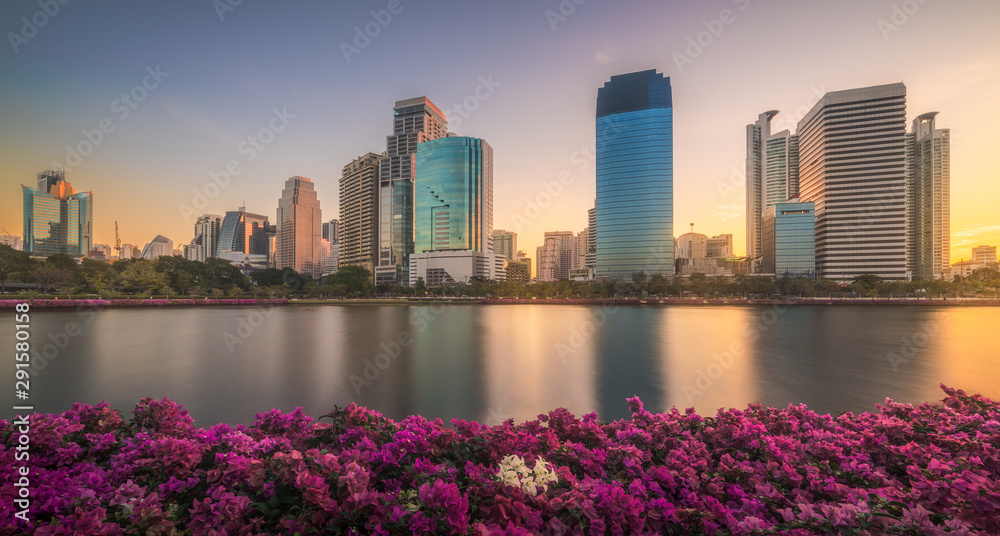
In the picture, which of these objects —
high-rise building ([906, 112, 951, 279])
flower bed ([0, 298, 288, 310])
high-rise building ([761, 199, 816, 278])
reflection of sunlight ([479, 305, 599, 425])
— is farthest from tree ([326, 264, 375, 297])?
high-rise building ([906, 112, 951, 279])

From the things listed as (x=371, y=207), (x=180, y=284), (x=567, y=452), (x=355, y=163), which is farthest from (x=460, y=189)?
(x=567, y=452)

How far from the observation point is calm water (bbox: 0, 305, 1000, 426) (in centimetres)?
974

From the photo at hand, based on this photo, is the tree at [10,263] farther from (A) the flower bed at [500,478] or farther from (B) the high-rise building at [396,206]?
(B) the high-rise building at [396,206]

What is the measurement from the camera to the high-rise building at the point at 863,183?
9006 cm

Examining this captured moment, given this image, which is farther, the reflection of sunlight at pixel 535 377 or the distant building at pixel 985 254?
the distant building at pixel 985 254

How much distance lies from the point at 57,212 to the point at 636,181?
109589mm

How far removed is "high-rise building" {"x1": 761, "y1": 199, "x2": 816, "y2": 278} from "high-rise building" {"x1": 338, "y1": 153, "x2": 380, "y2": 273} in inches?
5232

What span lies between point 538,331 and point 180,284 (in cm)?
6354

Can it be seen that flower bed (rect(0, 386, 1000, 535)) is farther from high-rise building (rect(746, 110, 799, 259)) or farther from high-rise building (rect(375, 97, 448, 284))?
high-rise building (rect(746, 110, 799, 259))

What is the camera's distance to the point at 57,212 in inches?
965

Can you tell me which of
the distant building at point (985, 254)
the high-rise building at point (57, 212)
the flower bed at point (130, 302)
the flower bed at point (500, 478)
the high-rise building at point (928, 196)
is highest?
the high-rise building at point (928, 196)

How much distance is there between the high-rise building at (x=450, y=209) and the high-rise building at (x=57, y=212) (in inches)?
3648

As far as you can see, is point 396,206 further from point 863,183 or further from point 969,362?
point 863,183

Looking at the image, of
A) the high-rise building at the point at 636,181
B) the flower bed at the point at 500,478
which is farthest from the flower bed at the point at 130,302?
the high-rise building at the point at 636,181
